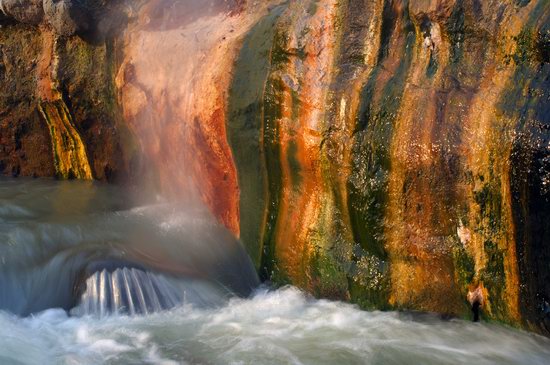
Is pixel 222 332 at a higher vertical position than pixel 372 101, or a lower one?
lower

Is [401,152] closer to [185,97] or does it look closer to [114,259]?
[114,259]

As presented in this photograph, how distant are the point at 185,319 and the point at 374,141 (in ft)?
5.67

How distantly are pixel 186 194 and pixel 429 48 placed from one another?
2573mm

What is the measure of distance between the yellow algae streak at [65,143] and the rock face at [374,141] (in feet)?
5.11

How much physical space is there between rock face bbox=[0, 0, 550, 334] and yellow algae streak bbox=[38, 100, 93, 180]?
5.11 feet

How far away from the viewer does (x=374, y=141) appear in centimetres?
451

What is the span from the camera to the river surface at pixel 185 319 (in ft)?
13.2

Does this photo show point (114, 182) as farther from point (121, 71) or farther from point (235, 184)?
point (235, 184)

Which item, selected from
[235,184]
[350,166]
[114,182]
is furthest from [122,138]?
[350,166]

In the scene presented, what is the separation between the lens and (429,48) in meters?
4.55

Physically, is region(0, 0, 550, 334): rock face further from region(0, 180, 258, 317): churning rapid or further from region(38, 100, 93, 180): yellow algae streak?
region(38, 100, 93, 180): yellow algae streak

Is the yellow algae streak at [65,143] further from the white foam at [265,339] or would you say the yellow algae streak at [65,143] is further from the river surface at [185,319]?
the white foam at [265,339]

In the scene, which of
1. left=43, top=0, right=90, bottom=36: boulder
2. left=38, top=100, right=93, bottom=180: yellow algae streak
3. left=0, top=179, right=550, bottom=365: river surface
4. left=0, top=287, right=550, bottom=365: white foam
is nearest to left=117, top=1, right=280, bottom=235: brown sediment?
left=0, top=179, right=550, bottom=365: river surface

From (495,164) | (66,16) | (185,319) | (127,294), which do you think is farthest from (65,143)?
(495,164)
